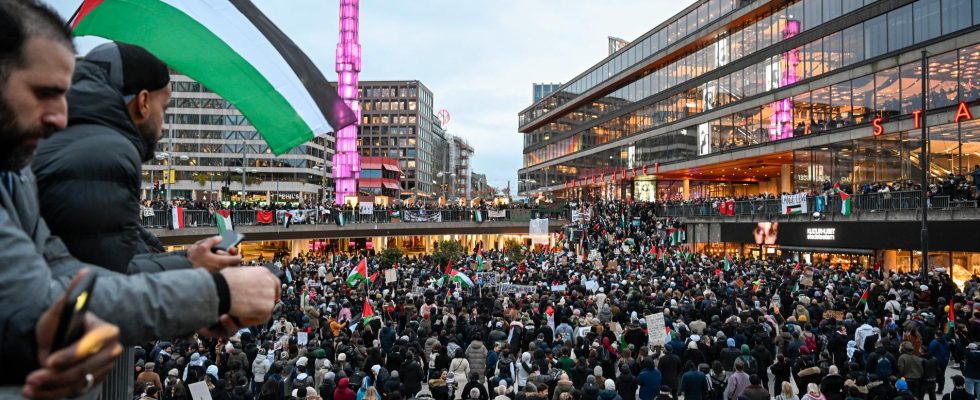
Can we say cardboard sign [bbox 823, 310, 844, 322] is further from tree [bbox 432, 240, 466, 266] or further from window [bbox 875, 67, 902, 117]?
tree [bbox 432, 240, 466, 266]

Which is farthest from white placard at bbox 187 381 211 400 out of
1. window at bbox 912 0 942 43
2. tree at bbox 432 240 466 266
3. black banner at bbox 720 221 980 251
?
window at bbox 912 0 942 43

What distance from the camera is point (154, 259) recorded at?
234cm

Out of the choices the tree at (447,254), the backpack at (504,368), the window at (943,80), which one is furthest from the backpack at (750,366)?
the window at (943,80)

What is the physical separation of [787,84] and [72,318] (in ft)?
161

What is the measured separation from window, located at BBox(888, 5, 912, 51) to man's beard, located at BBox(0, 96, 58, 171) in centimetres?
4210

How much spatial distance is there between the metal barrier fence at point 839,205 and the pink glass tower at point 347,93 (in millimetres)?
37727

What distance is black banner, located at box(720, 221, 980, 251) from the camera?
27172mm

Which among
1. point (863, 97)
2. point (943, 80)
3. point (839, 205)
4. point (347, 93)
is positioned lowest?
point (839, 205)

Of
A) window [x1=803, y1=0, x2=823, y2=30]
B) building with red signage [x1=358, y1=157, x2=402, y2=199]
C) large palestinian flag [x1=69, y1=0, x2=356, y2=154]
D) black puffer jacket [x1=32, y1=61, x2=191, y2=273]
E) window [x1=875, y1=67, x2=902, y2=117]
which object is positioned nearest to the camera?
black puffer jacket [x1=32, y1=61, x2=191, y2=273]

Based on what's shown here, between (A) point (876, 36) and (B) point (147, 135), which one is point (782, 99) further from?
(B) point (147, 135)

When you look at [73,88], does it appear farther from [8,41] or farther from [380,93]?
[380,93]

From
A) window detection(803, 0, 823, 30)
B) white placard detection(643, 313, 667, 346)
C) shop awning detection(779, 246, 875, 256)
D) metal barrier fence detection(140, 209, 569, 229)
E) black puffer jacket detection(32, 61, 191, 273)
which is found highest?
window detection(803, 0, 823, 30)

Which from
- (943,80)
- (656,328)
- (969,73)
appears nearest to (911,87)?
(943,80)

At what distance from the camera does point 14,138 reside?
1.45 m
